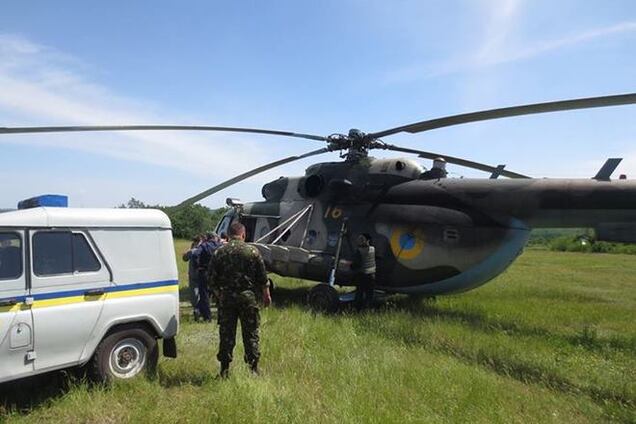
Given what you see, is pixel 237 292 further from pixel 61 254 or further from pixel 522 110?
pixel 522 110

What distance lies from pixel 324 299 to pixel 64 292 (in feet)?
18.8

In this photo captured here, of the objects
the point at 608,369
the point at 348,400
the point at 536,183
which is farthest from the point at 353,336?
the point at 536,183

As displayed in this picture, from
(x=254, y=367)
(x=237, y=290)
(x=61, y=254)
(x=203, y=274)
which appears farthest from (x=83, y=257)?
(x=203, y=274)

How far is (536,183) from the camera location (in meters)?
8.69

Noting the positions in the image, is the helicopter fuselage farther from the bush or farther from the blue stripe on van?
the bush

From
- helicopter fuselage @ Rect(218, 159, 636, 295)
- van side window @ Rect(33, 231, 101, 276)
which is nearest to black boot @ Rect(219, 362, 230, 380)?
van side window @ Rect(33, 231, 101, 276)

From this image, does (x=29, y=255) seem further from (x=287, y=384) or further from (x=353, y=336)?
(x=353, y=336)

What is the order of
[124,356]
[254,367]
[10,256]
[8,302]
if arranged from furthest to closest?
[254,367]
[124,356]
[10,256]
[8,302]

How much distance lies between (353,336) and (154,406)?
3.54 metres

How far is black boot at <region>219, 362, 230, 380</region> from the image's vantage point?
5673 mm

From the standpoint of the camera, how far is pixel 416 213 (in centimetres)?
991

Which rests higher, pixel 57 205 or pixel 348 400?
pixel 57 205

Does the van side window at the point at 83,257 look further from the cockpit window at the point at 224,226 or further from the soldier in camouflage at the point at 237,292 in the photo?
the cockpit window at the point at 224,226

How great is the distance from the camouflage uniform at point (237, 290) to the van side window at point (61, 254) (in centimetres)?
134
